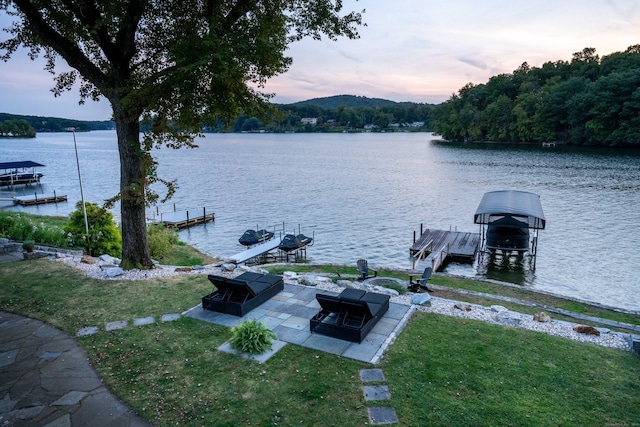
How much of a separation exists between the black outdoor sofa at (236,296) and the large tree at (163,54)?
4.25m

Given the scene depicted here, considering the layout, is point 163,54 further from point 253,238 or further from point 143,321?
point 253,238

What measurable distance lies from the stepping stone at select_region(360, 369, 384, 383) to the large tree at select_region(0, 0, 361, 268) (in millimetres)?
7264

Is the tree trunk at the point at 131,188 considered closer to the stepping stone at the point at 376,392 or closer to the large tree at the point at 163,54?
the large tree at the point at 163,54

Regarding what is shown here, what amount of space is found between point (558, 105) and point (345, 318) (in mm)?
104225

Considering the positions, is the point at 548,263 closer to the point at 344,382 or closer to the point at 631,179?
the point at 344,382

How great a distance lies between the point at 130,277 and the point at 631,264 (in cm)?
2396

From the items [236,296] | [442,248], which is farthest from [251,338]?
[442,248]

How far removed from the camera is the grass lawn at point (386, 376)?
18.5 feet

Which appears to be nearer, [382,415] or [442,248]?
[382,415]

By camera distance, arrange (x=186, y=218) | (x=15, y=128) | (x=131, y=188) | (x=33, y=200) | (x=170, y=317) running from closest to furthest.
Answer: (x=170, y=317) < (x=131, y=188) < (x=186, y=218) < (x=33, y=200) < (x=15, y=128)

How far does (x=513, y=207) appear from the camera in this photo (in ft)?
74.6

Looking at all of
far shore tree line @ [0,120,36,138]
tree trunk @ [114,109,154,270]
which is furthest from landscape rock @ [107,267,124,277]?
far shore tree line @ [0,120,36,138]

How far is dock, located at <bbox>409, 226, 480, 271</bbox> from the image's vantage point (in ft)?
72.7

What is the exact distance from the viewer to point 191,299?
10102 mm
